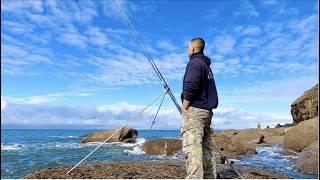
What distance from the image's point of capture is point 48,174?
884 cm

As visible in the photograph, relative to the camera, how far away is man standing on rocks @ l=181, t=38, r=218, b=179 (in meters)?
6.77

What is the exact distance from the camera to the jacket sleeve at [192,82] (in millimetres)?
6715

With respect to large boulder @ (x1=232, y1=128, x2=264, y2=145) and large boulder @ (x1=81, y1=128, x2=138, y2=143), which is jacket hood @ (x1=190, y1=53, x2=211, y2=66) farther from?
large boulder @ (x1=81, y1=128, x2=138, y2=143)

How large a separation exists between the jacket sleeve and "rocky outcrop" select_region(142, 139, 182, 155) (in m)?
16.9

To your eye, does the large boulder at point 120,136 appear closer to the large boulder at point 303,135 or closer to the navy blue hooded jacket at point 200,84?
the large boulder at point 303,135

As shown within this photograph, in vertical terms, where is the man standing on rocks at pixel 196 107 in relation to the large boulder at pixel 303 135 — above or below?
below

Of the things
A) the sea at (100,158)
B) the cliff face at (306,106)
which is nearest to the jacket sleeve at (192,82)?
the sea at (100,158)

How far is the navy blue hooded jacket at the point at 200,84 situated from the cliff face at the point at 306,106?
141ft

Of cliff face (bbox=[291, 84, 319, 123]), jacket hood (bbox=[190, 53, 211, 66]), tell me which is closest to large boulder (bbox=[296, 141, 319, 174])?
jacket hood (bbox=[190, 53, 211, 66])

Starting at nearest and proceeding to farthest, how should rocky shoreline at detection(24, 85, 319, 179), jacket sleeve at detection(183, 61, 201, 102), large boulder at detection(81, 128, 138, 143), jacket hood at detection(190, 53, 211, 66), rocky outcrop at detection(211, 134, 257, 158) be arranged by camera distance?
jacket sleeve at detection(183, 61, 201, 102)
jacket hood at detection(190, 53, 211, 66)
rocky shoreline at detection(24, 85, 319, 179)
rocky outcrop at detection(211, 134, 257, 158)
large boulder at detection(81, 128, 138, 143)

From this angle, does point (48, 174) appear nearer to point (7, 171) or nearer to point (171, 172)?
point (171, 172)

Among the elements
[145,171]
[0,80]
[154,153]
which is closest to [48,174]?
[145,171]

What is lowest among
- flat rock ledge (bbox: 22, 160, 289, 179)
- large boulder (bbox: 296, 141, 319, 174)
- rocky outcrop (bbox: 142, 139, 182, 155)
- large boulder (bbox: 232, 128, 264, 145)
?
flat rock ledge (bbox: 22, 160, 289, 179)

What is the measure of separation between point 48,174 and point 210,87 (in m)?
4.00
